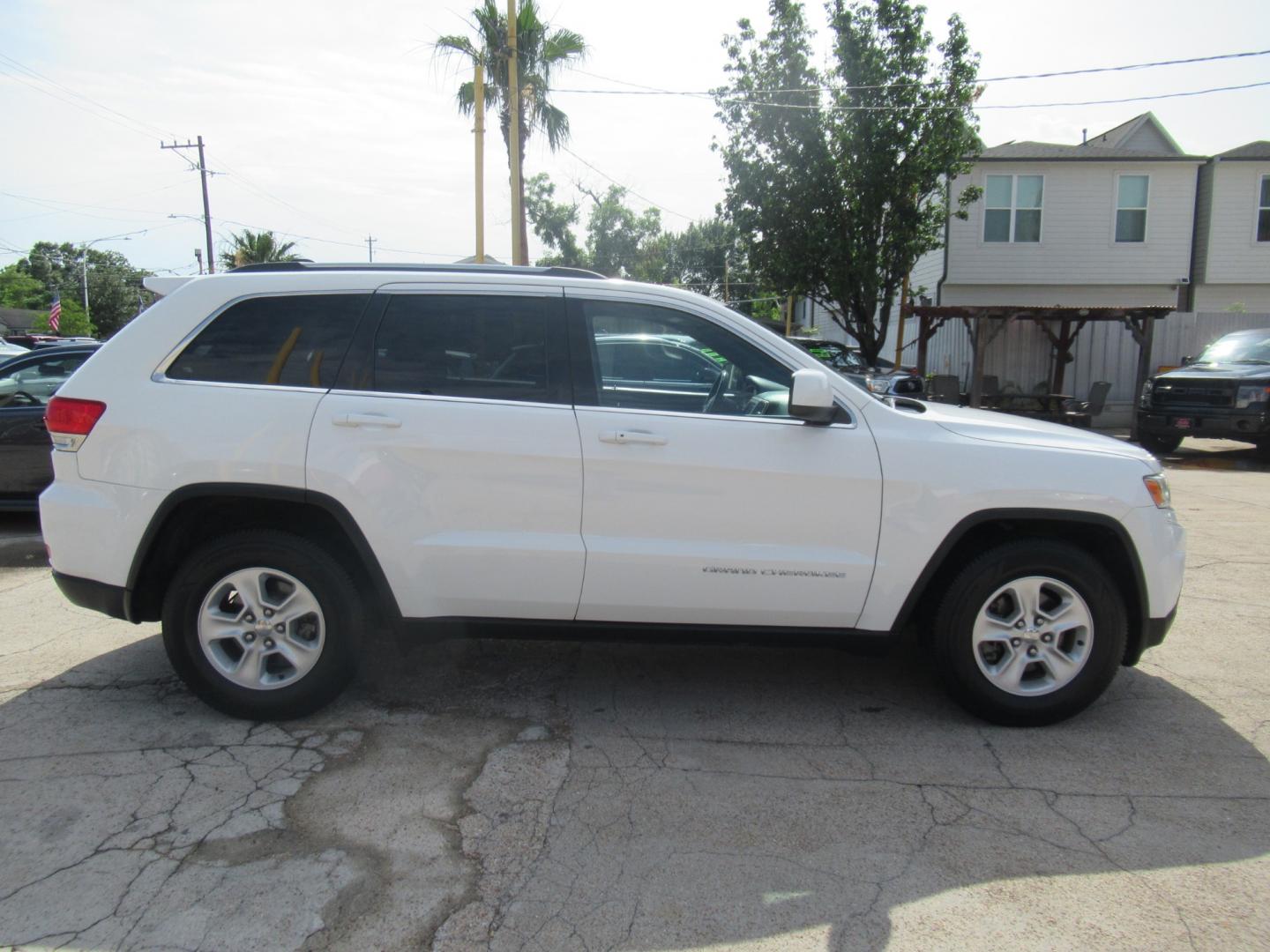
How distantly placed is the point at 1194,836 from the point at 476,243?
15.1 m

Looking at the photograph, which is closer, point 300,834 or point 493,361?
point 300,834

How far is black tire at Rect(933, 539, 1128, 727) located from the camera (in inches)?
157

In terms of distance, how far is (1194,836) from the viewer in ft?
10.8

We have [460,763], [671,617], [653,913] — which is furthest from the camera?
[671,617]

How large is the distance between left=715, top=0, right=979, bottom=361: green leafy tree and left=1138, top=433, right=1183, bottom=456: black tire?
6.94 m

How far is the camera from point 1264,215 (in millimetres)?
23484

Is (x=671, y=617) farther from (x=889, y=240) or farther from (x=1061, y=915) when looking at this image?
(x=889, y=240)

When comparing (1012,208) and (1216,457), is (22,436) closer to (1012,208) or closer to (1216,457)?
(1216,457)

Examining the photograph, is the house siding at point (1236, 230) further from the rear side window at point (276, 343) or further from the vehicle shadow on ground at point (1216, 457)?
the rear side window at point (276, 343)

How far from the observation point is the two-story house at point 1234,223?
23.2 metres

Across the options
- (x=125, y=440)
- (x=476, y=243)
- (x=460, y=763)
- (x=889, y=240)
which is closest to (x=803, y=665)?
(x=460, y=763)

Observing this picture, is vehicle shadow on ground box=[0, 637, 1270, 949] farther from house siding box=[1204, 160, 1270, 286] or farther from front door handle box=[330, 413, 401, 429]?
house siding box=[1204, 160, 1270, 286]

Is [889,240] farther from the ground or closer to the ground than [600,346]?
farther from the ground

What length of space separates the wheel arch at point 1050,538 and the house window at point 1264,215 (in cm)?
2415
